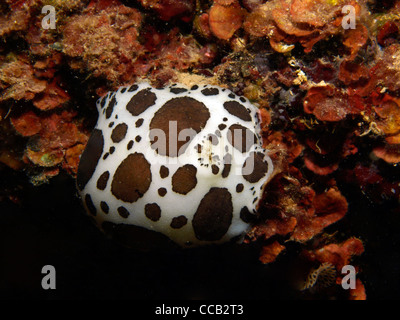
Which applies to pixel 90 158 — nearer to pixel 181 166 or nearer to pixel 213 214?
pixel 181 166

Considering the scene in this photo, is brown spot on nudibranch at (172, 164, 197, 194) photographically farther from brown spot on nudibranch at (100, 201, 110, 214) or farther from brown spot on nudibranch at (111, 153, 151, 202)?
brown spot on nudibranch at (100, 201, 110, 214)

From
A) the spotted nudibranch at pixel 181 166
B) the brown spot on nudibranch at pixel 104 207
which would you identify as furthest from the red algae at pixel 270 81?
the brown spot on nudibranch at pixel 104 207

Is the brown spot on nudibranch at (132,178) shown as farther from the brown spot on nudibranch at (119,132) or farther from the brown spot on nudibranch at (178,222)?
the brown spot on nudibranch at (178,222)

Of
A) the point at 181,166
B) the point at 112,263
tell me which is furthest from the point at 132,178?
the point at 112,263

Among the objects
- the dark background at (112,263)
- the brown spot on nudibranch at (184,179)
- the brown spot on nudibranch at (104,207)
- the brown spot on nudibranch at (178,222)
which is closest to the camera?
the brown spot on nudibranch at (184,179)

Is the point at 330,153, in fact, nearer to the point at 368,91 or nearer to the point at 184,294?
the point at 368,91
